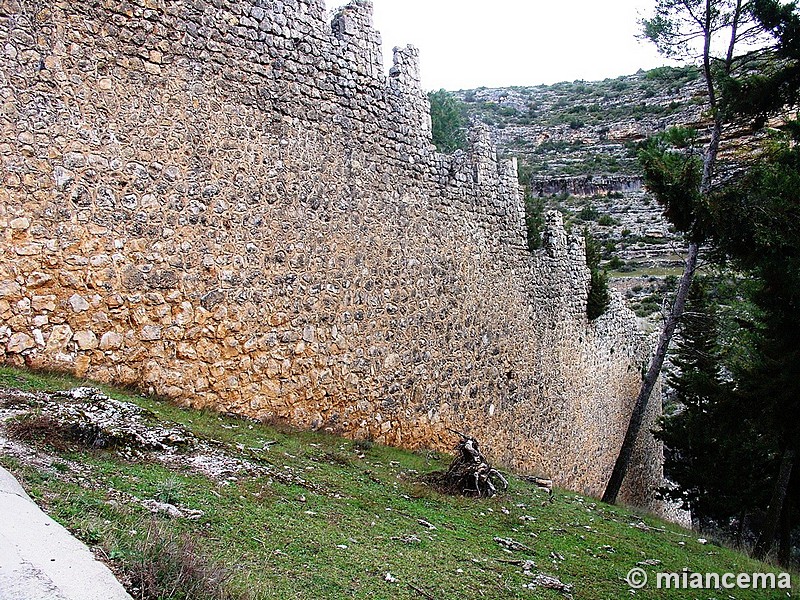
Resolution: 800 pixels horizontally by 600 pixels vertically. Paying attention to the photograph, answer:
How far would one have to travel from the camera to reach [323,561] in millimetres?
5148

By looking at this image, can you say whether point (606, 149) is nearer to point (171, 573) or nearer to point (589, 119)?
point (589, 119)

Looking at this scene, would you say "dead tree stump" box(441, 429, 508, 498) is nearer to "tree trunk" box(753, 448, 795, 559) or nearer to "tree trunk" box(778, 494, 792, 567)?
"tree trunk" box(753, 448, 795, 559)

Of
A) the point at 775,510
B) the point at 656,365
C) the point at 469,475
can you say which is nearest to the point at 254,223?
the point at 469,475

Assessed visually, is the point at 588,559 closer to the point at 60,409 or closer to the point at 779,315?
the point at 60,409

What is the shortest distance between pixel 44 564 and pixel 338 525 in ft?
11.3

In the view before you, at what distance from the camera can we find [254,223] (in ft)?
29.9

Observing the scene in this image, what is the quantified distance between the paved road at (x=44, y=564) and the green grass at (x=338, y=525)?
271 millimetres

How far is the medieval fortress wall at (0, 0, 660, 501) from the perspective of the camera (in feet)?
23.7

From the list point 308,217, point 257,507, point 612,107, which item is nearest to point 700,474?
point 308,217

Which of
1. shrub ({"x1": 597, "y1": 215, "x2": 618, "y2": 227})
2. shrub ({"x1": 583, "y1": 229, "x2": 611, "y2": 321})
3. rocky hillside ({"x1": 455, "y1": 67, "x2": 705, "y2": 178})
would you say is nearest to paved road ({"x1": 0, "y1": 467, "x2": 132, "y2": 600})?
shrub ({"x1": 583, "y1": 229, "x2": 611, "y2": 321})

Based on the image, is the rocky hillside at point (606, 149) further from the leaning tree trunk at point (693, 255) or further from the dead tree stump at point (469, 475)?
the dead tree stump at point (469, 475)

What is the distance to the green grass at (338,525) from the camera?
4.53m

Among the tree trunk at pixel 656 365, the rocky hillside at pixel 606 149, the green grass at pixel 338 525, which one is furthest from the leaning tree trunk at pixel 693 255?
the rocky hillside at pixel 606 149

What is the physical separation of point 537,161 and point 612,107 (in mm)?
10707
